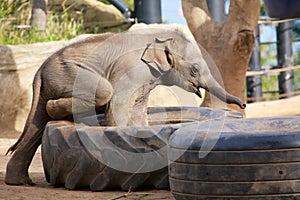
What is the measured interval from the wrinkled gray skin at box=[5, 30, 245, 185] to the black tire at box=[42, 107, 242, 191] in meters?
0.20

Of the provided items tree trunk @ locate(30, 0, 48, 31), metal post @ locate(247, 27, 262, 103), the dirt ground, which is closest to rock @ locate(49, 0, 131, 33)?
tree trunk @ locate(30, 0, 48, 31)

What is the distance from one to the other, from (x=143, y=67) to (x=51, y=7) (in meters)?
8.38

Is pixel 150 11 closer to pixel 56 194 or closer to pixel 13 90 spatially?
pixel 13 90

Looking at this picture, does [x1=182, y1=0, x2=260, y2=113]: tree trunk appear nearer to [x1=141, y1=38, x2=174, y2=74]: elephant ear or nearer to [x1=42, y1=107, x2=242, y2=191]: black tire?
[x1=141, y1=38, x2=174, y2=74]: elephant ear

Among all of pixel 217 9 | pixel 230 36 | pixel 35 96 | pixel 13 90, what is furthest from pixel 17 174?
pixel 217 9

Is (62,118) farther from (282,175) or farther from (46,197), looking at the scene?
(282,175)

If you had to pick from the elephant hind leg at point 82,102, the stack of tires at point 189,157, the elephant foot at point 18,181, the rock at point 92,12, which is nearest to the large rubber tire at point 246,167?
the stack of tires at point 189,157

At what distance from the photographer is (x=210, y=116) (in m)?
4.31

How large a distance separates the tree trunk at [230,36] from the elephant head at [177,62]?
2305 millimetres

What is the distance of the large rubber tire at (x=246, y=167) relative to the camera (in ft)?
8.74

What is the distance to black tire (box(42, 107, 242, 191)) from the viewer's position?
3.75 metres

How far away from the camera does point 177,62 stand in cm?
430

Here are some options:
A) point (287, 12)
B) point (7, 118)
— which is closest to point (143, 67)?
point (287, 12)

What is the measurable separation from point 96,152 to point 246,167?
1319mm
